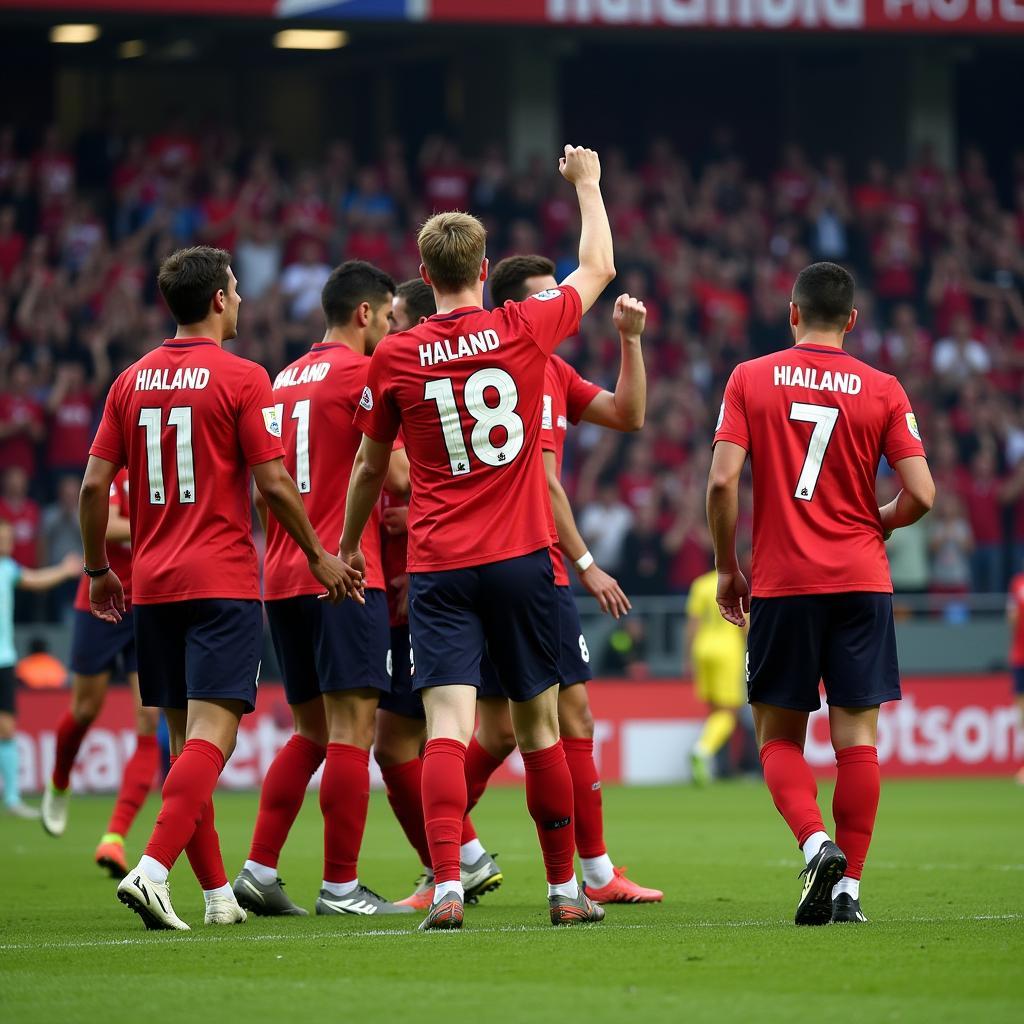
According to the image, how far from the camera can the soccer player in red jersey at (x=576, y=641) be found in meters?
8.15

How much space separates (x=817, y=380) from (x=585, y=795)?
2082mm

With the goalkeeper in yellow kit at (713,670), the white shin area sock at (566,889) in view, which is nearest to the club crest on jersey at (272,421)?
the white shin area sock at (566,889)

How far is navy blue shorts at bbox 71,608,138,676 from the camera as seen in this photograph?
10.9 metres

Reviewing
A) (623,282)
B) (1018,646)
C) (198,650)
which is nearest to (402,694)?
(198,650)

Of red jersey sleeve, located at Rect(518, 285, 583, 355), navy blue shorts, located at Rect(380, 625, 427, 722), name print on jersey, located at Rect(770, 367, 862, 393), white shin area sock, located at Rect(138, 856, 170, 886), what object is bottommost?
white shin area sock, located at Rect(138, 856, 170, 886)

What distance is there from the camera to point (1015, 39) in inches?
1057

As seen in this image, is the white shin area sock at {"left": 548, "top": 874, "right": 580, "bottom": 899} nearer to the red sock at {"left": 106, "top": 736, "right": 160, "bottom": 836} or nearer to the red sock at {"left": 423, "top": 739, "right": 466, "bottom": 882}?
the red sock at {"left": 423, "top": 739, "right": 466, "bottom": 882}

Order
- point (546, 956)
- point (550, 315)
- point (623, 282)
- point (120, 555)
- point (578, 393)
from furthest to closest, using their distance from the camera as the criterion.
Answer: point (623, 282), point (120, 555), point (578, 393), point (550, 315), point (546, 956)

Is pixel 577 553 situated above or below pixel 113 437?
below

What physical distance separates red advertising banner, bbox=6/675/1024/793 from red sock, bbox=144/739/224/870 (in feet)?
34.8

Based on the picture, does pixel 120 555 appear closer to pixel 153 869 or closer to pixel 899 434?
pixel 153 869

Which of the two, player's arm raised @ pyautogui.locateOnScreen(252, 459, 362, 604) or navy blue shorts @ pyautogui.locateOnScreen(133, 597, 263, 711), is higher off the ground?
player's arm raised @ pyautogui.locateOnScreen(252, 459, 362, 604)

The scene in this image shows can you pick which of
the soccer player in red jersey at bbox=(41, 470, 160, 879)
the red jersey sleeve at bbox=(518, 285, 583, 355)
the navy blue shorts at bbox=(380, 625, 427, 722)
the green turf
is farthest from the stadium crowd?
the red jersey sleeve at bbox=(518, 285, 583, 355)

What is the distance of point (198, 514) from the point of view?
24.1 feet
